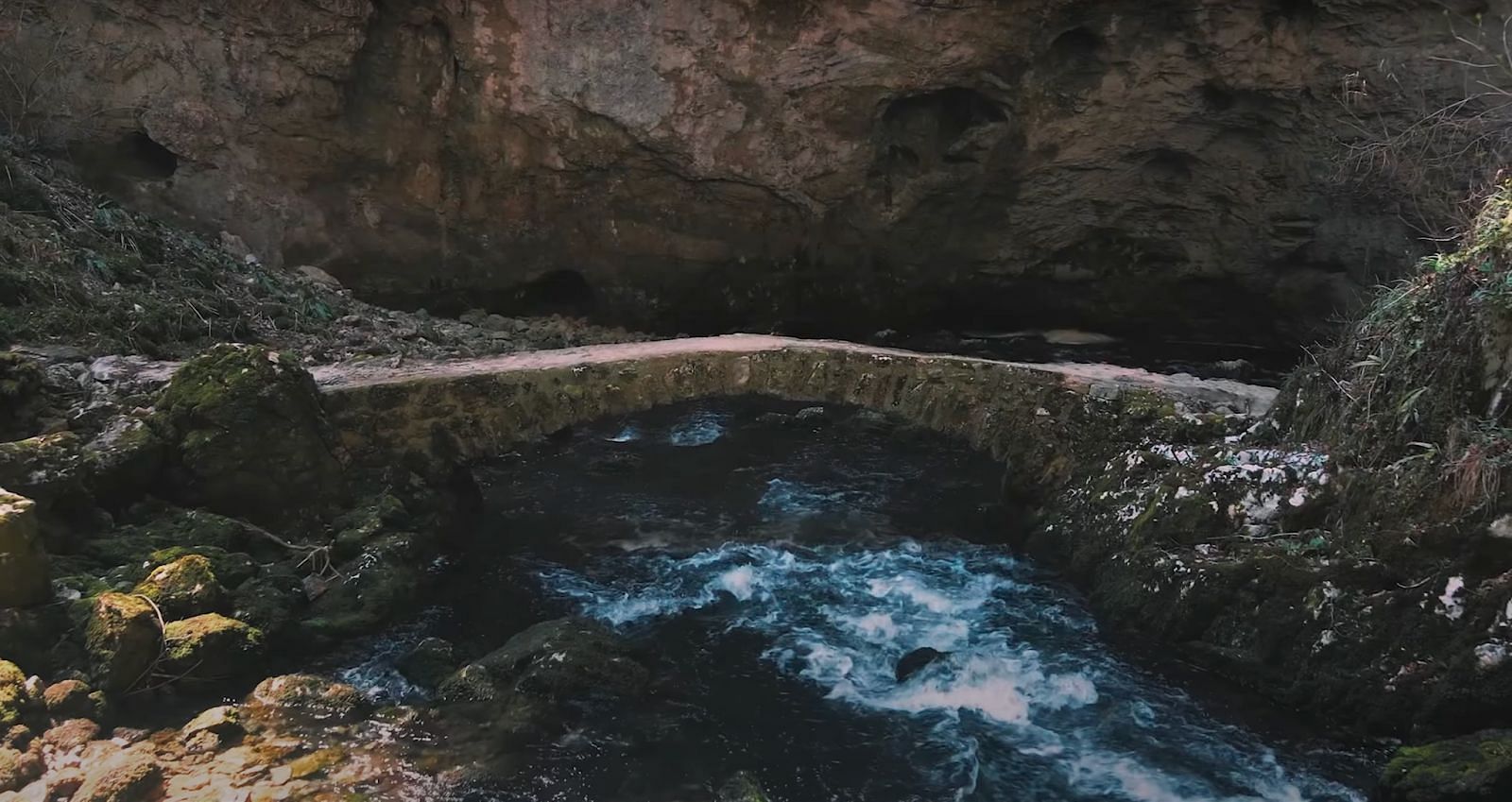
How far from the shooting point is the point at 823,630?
668 cm

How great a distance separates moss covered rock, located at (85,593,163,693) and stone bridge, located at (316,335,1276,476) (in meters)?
2.89

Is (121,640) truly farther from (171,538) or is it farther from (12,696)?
(171,538)

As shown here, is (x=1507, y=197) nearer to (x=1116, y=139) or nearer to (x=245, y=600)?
(x=1116, y=139)

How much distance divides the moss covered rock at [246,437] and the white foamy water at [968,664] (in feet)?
6.68

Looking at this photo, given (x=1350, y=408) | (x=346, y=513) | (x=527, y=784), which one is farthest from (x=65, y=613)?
(x=1350, y=408)

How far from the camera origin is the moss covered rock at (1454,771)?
172 inches

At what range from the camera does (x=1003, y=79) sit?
12.0m

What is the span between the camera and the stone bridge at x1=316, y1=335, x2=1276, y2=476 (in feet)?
27.4

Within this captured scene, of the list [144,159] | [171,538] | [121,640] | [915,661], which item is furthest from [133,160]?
[915,661]

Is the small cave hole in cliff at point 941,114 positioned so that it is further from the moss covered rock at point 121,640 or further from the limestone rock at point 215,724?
the limestone rock at point 215,724

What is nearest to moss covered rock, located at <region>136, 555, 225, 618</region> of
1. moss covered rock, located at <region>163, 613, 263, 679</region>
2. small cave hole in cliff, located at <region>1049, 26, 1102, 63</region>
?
moss covered rock, located at <region>163, 613, 263, 679</region>

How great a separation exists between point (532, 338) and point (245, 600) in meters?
6.66

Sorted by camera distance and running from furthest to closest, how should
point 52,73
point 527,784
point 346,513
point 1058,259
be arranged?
point 1058,259 → point 52,73 → point 346,513 → point 527,784

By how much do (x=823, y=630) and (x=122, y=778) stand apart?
404 cm
